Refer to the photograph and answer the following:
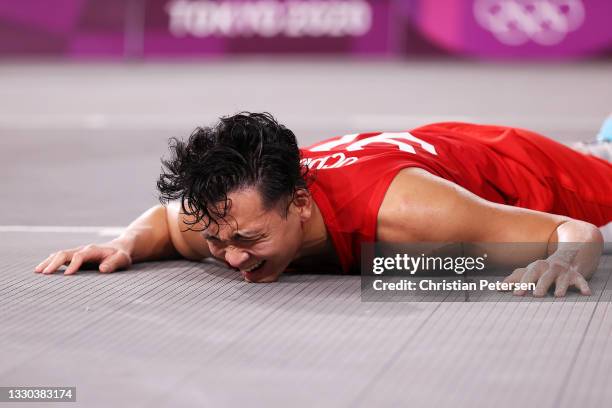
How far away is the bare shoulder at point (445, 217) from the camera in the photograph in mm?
3711

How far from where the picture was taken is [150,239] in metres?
4.29

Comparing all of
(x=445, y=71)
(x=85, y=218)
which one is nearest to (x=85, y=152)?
(x=85, y=218)

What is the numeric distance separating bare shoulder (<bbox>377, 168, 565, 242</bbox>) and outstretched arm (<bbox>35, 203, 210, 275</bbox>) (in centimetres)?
74

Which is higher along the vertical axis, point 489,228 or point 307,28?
point 489,228

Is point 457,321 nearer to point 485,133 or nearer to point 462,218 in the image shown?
point 462,218

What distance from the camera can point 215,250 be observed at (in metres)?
3.79

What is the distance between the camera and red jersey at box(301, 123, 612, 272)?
3.88 meters

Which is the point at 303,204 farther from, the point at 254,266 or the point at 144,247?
the point at 144,247

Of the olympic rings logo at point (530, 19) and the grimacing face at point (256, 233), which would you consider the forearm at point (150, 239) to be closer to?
the grimacing face at point (256, 233)

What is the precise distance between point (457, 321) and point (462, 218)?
1.31 ft

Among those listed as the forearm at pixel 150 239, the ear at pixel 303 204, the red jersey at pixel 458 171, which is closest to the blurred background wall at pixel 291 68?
the forearm at pixel 150 239

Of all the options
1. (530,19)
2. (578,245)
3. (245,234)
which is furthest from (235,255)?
(530,19)
